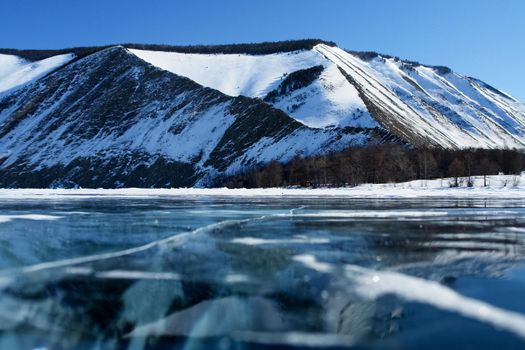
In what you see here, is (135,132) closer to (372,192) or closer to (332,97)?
(332,97)

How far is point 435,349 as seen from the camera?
533 centimetres

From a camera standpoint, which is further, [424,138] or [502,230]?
[424,138]

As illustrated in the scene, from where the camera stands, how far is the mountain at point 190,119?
12631 cm

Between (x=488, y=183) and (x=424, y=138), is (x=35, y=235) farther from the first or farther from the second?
(x=424, y=138)

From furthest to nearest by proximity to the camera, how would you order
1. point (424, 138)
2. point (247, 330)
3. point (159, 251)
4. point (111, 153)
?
point (111, 153), point (424, 138), point (159, 251), point (247, 330)

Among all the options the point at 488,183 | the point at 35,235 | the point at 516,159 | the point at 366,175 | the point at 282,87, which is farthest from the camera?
the point at 282,87

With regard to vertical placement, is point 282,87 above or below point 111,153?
above

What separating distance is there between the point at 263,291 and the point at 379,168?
7725 cm

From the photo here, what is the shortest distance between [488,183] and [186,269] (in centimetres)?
5708

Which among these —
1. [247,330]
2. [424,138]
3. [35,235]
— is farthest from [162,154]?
[247,330]

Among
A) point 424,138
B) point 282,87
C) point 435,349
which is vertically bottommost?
point 435,349

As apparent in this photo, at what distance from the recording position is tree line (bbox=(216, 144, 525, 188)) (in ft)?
257

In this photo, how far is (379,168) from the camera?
82.8 metres

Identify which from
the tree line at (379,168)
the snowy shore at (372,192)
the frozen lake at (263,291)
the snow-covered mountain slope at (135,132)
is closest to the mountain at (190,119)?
the snow-covered mountain slope at (135,132)
